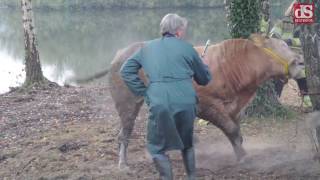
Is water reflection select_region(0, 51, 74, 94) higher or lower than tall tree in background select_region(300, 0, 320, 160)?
lower

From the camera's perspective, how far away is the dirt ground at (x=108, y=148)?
20.7 ft

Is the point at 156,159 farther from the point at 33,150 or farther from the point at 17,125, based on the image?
the point at 17,125

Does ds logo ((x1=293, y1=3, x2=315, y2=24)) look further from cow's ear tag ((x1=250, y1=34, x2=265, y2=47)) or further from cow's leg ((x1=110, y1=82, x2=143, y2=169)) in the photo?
cow's leg ((x1=110, y1=82, x2=143, y2=169))

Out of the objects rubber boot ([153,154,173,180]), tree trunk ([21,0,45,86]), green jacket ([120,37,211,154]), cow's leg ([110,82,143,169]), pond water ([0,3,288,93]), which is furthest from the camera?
pond water ([0,3,288,93])

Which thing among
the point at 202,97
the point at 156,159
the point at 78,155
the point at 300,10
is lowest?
the point at 78,155

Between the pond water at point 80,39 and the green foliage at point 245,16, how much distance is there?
1.31m

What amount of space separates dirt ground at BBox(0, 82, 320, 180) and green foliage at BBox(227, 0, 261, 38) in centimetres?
148

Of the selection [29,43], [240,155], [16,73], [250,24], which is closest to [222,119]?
[240,155]

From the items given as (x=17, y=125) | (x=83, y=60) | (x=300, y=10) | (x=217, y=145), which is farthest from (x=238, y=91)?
(x=83, y=60)

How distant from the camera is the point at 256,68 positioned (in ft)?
21.4

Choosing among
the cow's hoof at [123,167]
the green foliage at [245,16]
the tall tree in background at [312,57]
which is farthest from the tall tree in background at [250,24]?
the cow's hoof at [123,167]

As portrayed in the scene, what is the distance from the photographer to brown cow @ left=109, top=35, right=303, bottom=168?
646 centimetres

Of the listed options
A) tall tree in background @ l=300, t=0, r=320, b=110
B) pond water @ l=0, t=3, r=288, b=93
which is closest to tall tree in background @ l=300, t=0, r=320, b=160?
tall tree in background @ l=300, t=0, r=320, b=110

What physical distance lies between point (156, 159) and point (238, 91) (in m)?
1.89
